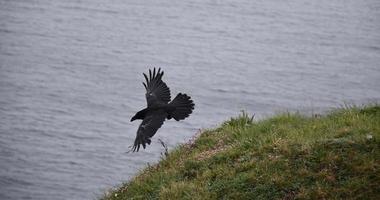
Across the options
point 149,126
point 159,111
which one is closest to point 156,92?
point 159,111

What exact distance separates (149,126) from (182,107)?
2.79ft

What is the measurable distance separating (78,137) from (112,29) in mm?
37425

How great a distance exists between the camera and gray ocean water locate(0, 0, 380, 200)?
124 ft

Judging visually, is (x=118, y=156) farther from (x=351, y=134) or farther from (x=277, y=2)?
(x=277, y=2)

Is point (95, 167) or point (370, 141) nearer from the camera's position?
point (370, 141)

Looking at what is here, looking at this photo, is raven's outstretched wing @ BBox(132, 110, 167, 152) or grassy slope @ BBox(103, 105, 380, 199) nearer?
grassy slope @ BBox(103, 105, 380, 199)

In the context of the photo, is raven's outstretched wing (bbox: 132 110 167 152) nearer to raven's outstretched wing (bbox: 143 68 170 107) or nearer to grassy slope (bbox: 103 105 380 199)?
raven's outstretched wing (bbox: 143 68 170 107)

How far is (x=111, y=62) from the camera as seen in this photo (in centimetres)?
6025

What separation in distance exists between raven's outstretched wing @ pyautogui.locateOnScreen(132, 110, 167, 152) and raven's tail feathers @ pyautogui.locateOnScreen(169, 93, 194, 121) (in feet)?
0.73

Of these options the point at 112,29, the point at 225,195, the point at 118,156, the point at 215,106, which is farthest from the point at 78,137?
the point at 112,29

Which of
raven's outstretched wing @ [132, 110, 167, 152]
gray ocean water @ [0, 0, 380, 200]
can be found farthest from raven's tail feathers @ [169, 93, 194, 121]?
gray ocean water @ [0, 0, 380, 200]

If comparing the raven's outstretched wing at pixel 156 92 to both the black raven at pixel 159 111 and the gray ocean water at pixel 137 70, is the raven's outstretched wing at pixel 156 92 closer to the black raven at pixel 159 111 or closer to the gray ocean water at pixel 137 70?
the black raven at pixel 159 111

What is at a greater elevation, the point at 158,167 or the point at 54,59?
the point at 158,167

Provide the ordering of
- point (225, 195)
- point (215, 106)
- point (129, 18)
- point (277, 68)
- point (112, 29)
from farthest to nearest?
point (129, 18) → point (112, 29) → point (277, 68) → point (215, 106) → point (225, 195)
